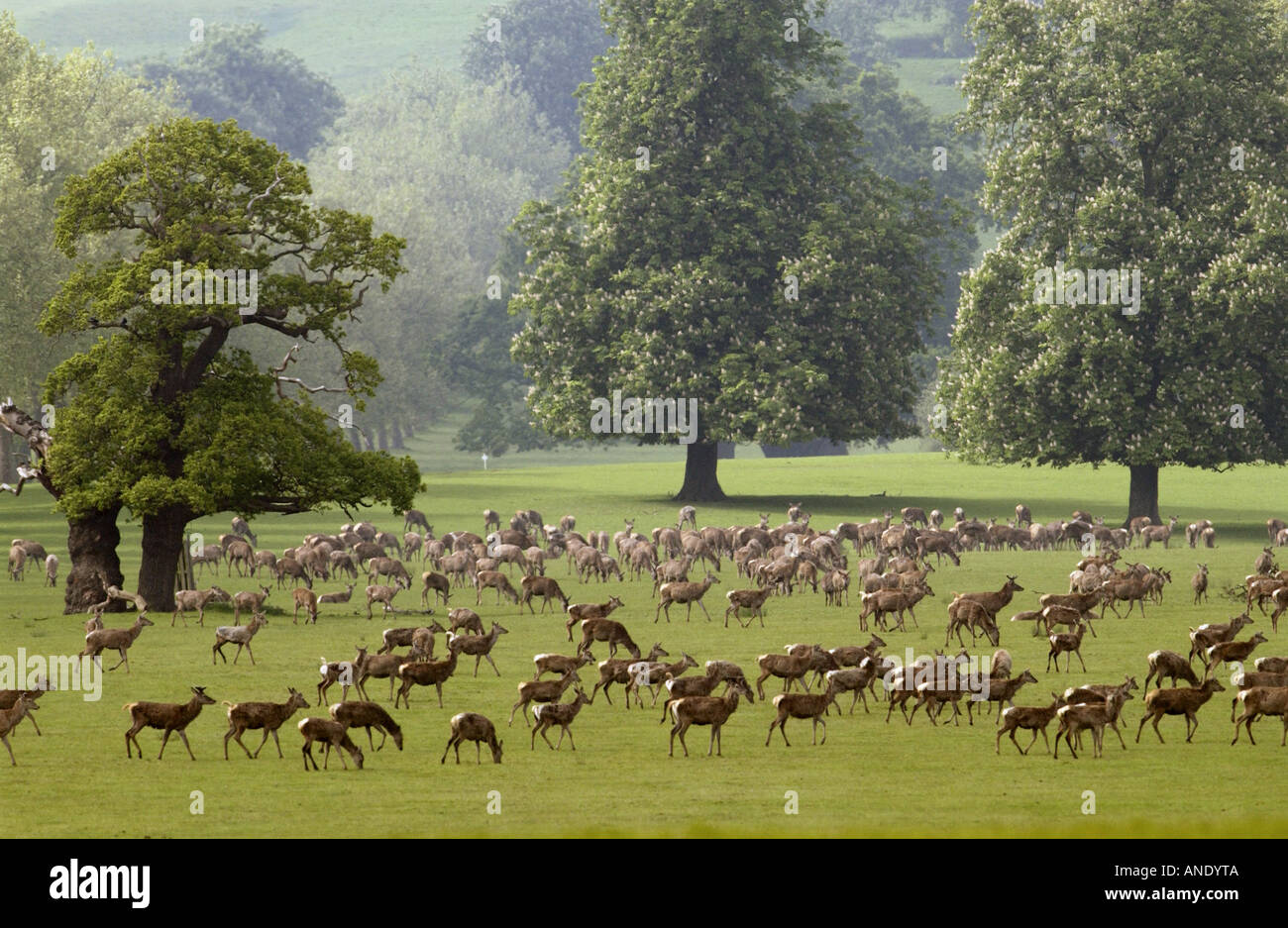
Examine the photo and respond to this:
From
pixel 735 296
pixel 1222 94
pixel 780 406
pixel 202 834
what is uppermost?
pixel 1222 94

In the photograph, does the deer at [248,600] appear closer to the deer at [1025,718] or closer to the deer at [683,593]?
the deer at [683,593]

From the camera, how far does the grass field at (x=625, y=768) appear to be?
21.0 metres

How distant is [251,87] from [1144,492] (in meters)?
128

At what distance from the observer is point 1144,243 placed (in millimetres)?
65062

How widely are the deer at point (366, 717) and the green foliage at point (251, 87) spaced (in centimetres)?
15353

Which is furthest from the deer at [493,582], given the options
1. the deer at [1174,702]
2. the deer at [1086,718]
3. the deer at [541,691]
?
the deer at [1086,718]

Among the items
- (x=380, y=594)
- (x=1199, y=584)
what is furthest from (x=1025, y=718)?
(x=380, y=594)

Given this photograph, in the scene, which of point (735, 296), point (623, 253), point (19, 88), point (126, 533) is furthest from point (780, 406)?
point (19, 88)

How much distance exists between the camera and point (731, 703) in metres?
25.4

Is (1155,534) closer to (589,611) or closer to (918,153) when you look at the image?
(589,611)

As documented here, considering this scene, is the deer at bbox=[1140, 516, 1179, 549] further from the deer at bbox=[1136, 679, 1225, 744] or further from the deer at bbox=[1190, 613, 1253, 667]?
the deer at bbox=[1136, 679, 1225, 744]
